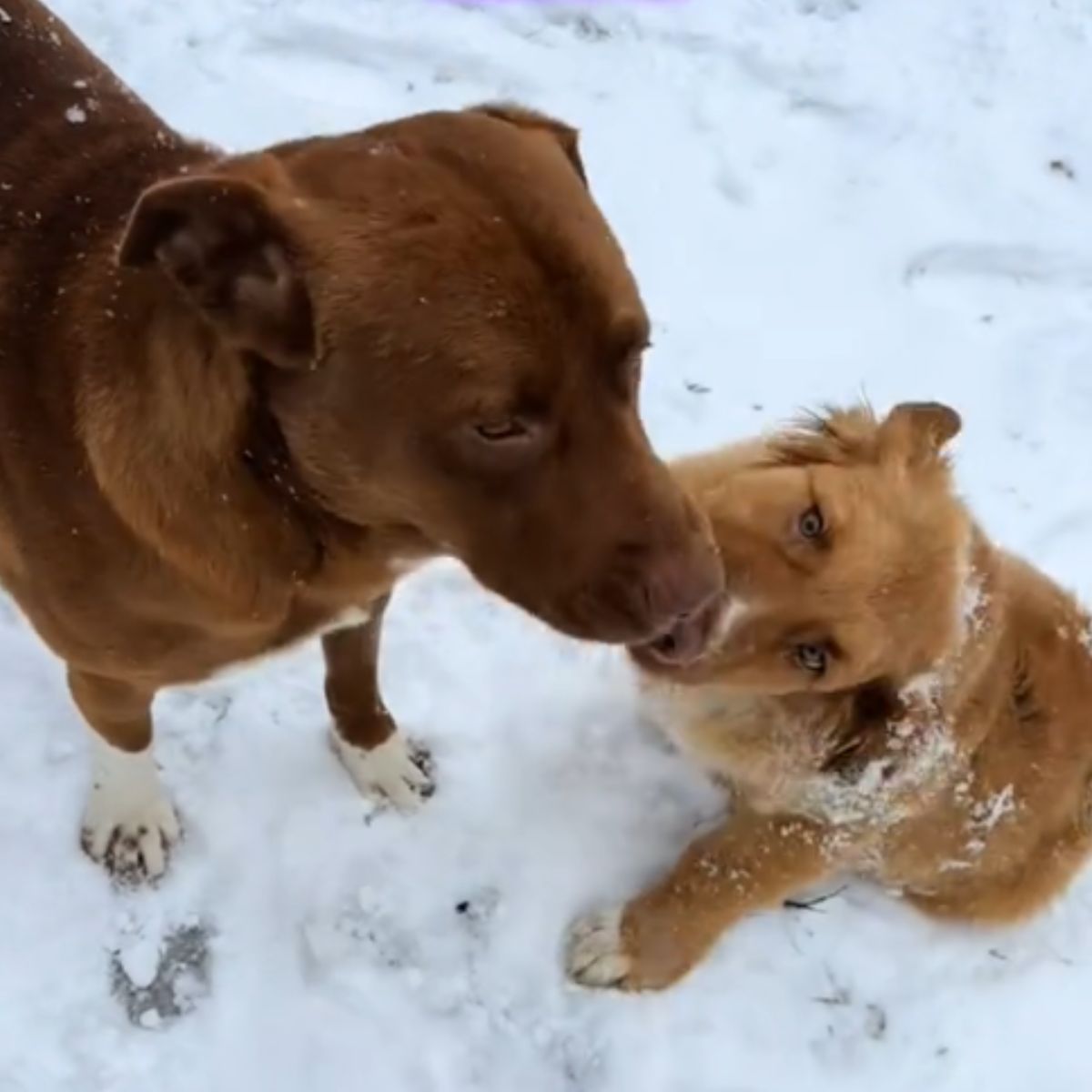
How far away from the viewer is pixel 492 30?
527cm

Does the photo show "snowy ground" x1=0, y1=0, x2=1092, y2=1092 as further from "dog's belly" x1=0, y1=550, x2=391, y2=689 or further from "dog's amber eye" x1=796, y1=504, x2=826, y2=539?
"dog's amber eye" x1=796, y1=504, x2=826, y2=539

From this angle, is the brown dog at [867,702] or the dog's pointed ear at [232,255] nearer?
the dog's pointed ear at [232,255]

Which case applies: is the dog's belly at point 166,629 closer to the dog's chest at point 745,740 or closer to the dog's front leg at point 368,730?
the dog's front leg at point 368,730

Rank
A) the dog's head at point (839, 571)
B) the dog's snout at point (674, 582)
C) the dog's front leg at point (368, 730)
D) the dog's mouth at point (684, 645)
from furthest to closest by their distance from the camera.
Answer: the dog's front leg at point (368, 730), the dog's head at point (839, 571), the dog's mouth at point (684, 645), the dog's snout at point (674, 582)

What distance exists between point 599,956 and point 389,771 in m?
0.64

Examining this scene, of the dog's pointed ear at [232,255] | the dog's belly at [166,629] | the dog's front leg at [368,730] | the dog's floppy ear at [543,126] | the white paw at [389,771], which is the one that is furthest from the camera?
the white paw at [389,771]

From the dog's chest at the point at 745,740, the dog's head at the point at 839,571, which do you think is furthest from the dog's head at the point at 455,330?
the dog's chest at the point at 745,740

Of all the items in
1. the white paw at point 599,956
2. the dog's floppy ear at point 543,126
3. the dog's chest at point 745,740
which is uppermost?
the dog's floppy ear at point 543,126

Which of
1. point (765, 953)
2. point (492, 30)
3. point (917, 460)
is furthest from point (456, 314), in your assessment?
point (492, 30)

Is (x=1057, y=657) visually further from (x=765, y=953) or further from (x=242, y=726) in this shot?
(x=242, y=726)

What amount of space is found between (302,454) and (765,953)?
2100 mm

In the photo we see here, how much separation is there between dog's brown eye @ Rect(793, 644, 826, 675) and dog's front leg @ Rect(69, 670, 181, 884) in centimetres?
133

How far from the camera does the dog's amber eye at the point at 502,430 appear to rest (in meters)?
2.34

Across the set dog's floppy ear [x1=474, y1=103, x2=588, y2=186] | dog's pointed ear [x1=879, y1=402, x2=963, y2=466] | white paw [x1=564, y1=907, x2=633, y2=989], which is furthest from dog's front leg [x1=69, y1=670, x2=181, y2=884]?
dog's pointed ear [x1=879, y1=402, x2=963, y2=466]
